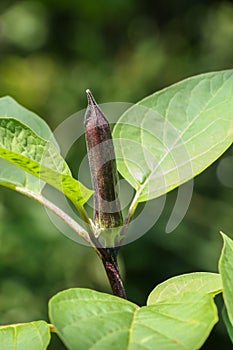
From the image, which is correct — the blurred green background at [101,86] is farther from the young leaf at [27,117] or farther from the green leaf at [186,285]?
the green leaf at [186,285]

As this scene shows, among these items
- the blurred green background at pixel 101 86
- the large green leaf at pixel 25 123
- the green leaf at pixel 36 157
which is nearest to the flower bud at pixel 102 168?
the green leaf at pixel 36 157

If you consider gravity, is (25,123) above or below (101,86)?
above

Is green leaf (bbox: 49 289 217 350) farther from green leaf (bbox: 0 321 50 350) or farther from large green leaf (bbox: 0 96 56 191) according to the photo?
large green leaf (bbox: 0 96 56 191)

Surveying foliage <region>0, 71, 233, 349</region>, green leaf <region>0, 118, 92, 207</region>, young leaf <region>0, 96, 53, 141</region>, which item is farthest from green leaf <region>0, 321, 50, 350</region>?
young leaf <region>0, 96, 53, 141</region>

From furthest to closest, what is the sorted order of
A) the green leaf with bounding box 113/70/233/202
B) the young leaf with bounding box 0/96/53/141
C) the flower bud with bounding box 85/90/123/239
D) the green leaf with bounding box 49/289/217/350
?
the young leaf with bounding box 0/96/53/141 < the green leaf with bounding box 113/70/233/202 < the flower bud with bounding box 85/90/123/239 < the green leaf with bounding box 49/289/217/350

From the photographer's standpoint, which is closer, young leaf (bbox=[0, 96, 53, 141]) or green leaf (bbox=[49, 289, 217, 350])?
green leaf (bbox=[49, 289, 217, 350])

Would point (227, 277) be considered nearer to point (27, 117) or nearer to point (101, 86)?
point (27, 117)

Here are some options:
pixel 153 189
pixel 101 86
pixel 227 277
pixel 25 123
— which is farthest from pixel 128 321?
pixel 101 86

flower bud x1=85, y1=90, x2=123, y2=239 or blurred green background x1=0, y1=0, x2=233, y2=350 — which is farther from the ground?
flower bud x1=85, y1=90, x2=123, y2=239
